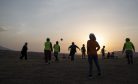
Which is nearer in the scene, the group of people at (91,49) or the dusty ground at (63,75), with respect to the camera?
the dusty ground at (63,75)

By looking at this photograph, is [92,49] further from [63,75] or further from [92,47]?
[63,75]

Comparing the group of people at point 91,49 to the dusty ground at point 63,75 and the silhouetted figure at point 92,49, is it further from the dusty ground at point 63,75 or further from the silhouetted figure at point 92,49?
the dusty ground at point 63,75

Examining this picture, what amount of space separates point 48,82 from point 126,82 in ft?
11.8

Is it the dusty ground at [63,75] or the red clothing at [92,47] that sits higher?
the red clothing at [92,47]

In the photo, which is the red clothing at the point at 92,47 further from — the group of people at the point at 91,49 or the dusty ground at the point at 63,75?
the dusty ground at the point at 63,75

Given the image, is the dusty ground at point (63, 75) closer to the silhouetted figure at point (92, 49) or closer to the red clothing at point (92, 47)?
the silhouetted figure at point (92, 49)

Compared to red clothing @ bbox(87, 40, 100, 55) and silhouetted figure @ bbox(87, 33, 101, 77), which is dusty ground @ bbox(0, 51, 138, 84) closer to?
silhouetted figure @ bbox(87, 33, 101, 77)

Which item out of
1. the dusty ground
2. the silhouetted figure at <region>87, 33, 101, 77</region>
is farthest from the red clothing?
the dusty ground

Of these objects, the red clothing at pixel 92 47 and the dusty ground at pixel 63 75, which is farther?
the red clothing at pixel 92 47

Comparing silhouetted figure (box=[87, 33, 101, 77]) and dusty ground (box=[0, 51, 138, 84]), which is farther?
silhouetted figure (box=[87, 33, 101, 77])

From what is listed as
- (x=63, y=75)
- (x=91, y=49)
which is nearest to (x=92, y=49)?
(x=91, y=49)

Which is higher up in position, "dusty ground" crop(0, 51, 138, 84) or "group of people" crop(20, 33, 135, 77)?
"group of people" crop(20, 33, 135, 77)

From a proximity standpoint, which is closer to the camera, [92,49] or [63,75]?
[92,49]

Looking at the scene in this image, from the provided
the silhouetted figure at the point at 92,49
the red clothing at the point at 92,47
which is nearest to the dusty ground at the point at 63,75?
the silhouetted figure at the point at 92,49
